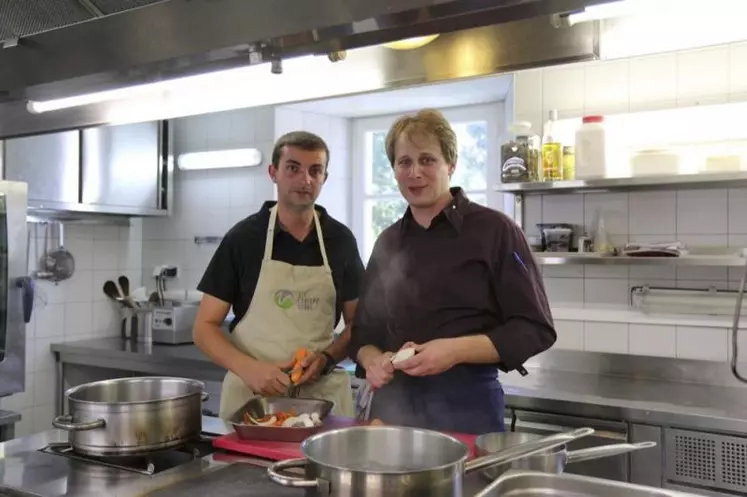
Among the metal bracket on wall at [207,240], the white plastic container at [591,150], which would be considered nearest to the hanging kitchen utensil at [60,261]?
the metal bracket on wall at [207,240]

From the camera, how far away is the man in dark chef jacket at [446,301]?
1.68 meters

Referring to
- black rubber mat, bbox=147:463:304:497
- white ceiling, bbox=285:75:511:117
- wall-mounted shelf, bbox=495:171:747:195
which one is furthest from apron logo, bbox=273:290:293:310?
white ceiling, bbox=285:75:511:117

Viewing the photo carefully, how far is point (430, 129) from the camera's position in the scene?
1808mm

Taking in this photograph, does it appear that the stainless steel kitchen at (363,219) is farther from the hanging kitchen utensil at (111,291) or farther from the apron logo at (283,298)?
the apron logo at (283,298)

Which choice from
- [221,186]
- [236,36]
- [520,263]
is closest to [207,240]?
[221,186]

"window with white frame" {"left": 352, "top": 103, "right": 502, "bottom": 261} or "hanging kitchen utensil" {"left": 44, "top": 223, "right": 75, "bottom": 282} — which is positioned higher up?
"window with white frame" {"left": 352, "top": 103, "right": 502, "bottom": 261}

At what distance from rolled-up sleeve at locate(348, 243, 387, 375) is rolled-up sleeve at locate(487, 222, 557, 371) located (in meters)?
0.32

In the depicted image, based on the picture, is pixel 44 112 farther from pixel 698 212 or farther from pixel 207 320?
pixel 698 212

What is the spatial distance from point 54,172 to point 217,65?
8.43ft

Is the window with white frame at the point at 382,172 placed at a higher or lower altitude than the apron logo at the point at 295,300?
higher

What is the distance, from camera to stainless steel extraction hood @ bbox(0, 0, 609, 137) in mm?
974

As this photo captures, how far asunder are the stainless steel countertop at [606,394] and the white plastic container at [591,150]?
34.7 inches

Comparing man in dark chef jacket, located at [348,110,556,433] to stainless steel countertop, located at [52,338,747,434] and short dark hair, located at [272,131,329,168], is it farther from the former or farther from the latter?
stainless steel countertop, located at [52,338,747,434]

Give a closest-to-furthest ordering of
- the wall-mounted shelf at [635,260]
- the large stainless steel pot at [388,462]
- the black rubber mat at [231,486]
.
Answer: the large stainless steel pot at [388,462], the black rubber mat at [231,486], the wall-mounted shelf at [635,260]
